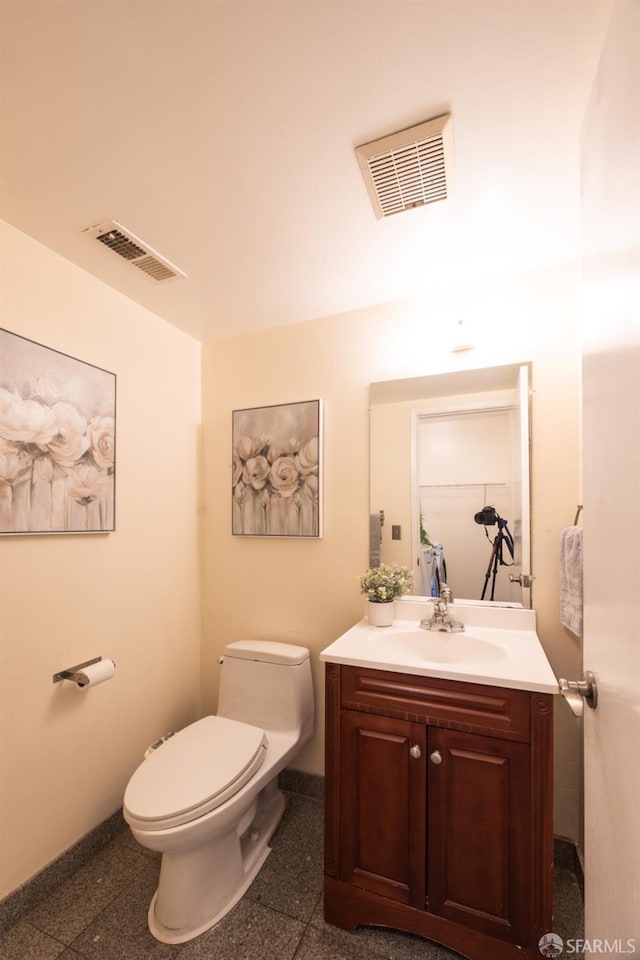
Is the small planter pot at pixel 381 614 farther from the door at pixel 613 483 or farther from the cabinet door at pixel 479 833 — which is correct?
the door at pixel 613 483

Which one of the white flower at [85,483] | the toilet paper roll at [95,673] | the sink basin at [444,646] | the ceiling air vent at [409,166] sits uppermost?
the ceiling air vent at [409,166]

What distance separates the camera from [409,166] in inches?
46.3

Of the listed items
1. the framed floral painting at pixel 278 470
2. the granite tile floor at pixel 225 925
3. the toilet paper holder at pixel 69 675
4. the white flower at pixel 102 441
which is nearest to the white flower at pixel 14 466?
the white flower at pixel 102 441

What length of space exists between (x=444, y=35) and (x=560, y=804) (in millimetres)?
2379

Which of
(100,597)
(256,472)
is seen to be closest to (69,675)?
(100,597)

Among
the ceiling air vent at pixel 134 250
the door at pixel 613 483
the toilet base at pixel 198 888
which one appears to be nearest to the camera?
the door at pixel 613 483

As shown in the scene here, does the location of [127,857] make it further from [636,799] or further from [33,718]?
[636,799]

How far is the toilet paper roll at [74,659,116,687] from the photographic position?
5.03 ft

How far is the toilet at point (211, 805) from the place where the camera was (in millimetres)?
1262

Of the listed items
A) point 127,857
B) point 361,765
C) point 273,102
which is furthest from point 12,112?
point 127,857

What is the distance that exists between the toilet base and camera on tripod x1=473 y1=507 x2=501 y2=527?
1.50 m

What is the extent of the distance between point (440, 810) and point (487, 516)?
1.04m

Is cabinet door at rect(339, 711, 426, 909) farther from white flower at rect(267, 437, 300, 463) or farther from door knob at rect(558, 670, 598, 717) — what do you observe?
white flower at rect(267, 437, 300, 463)

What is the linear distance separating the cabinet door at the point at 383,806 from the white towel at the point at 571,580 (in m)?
0.65
